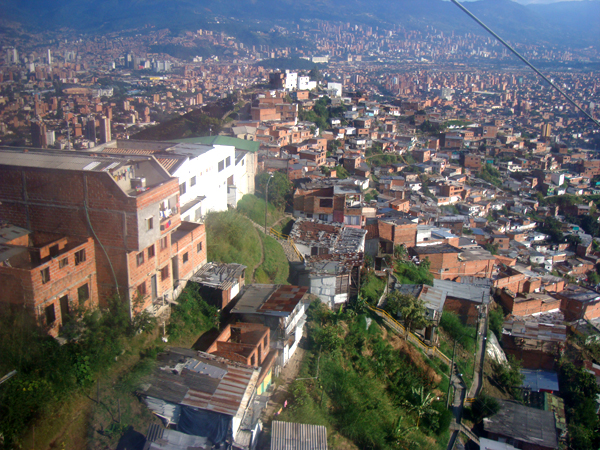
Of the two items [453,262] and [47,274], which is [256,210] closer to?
[453,262]

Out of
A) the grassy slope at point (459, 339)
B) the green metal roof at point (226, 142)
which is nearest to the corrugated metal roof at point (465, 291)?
the grassy slope at point (459, 339)

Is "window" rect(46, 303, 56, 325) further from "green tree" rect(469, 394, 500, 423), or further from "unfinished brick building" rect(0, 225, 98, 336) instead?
"green tree" rect(469, 394, 500, 423)

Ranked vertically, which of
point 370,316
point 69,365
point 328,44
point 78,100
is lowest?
point 370,316

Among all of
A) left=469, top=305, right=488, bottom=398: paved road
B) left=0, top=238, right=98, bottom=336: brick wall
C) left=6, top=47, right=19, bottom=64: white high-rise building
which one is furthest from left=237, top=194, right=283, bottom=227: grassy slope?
left=0, top=238, right=98, bottom=336: brick wall

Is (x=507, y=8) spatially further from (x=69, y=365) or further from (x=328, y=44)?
(x=69, y=365)

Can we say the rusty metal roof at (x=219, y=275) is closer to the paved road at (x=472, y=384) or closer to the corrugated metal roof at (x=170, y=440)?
the corrugated metal roof at (x=170, y=440)

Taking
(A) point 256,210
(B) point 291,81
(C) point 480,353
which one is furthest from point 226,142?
(B) point 291,81

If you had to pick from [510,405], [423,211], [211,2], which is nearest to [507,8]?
[211,2]
